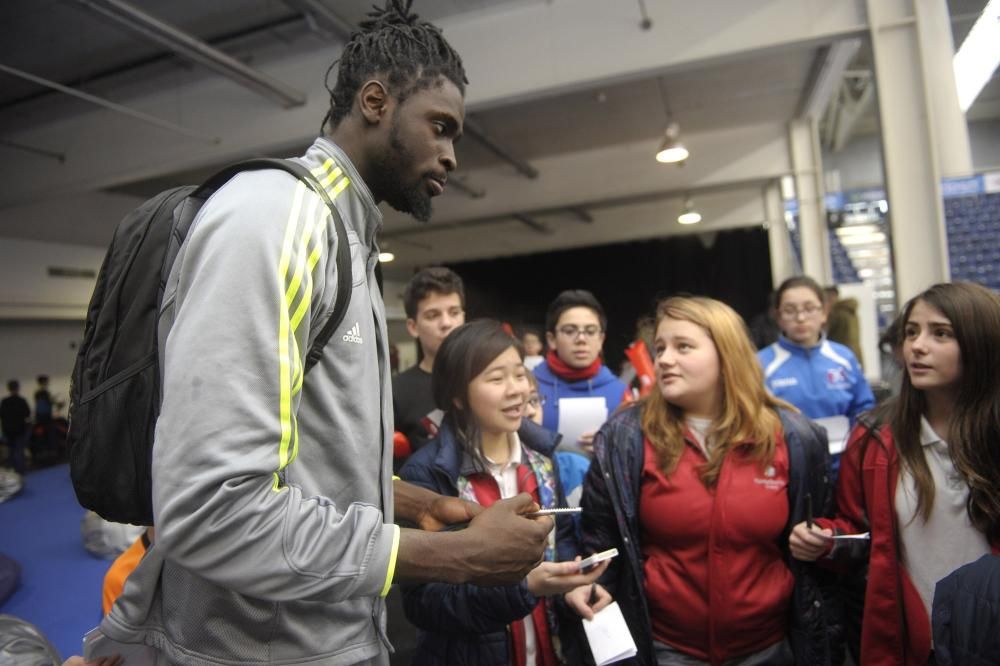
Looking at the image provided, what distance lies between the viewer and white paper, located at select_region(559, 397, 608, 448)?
2.60 m

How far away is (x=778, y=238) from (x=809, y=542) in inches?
381

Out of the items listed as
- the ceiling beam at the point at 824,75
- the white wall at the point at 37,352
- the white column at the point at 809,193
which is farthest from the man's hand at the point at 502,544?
the white wall at the point at 37,352

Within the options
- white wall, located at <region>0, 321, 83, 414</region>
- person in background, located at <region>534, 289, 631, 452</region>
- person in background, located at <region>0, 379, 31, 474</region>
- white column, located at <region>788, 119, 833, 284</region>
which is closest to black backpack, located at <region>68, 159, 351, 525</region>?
person in background, located at <region>534, 289, 631, 452</region>

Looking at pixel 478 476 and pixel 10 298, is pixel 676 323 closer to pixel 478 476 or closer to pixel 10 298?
pixel 478 476

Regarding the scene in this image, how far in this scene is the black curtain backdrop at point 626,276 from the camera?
12.8 metres

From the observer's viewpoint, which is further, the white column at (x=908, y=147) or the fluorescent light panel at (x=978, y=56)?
the white column at (x=908, y=147)

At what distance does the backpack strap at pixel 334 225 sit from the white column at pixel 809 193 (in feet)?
27.4

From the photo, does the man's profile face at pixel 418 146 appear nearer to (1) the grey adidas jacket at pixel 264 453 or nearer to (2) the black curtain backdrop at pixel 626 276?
A: (1) the grey adidas jacket at pixel 264 453

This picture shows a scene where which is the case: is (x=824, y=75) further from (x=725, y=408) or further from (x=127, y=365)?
(x=127, y=365)

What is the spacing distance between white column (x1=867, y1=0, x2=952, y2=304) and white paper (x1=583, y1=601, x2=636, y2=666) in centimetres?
388

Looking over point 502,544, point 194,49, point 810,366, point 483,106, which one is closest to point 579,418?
point 810,366

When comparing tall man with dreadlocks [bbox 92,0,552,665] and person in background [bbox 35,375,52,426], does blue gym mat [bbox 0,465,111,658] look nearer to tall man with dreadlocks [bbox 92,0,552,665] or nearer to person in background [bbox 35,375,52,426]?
tall man with dreadlocks [bbox 92,0,552,665]

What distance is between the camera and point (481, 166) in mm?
9891

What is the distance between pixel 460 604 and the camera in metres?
1.46
